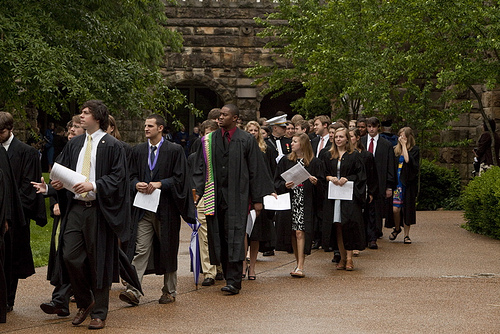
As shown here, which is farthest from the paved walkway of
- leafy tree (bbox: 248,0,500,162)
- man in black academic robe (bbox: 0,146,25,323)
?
leafy tree (bbox: 248,0,500,162)

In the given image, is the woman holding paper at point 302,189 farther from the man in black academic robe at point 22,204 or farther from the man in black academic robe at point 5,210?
the man in black academic robe at point 5,210

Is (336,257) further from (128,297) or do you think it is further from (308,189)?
(128,297)

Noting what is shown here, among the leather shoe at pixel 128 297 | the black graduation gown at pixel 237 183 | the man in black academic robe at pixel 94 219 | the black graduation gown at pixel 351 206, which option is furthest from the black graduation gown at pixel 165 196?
the black graduation gown at pixel 351 206

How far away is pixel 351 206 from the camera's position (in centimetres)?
1193

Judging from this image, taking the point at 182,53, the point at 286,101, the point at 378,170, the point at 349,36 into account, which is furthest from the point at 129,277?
the point at 286,101

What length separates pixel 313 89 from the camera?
23.9m

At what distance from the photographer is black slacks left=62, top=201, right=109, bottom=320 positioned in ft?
26.6

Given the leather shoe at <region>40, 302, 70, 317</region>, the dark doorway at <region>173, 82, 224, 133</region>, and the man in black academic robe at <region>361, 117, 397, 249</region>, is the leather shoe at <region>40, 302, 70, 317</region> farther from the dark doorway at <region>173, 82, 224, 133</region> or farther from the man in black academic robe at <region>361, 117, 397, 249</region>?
the dark doorway at <region>173, 82, 224, 133</region>

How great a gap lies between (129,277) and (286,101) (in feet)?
90.7

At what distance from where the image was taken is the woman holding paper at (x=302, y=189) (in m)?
11.6

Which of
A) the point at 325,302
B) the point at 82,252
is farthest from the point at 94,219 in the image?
the point at 325,302

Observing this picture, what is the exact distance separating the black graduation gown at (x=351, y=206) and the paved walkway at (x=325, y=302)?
0.44 meters

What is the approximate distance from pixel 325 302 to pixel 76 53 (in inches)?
421

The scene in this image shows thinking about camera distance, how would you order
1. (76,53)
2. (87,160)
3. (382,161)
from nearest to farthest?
(87,160), (382,161), (76,53)
